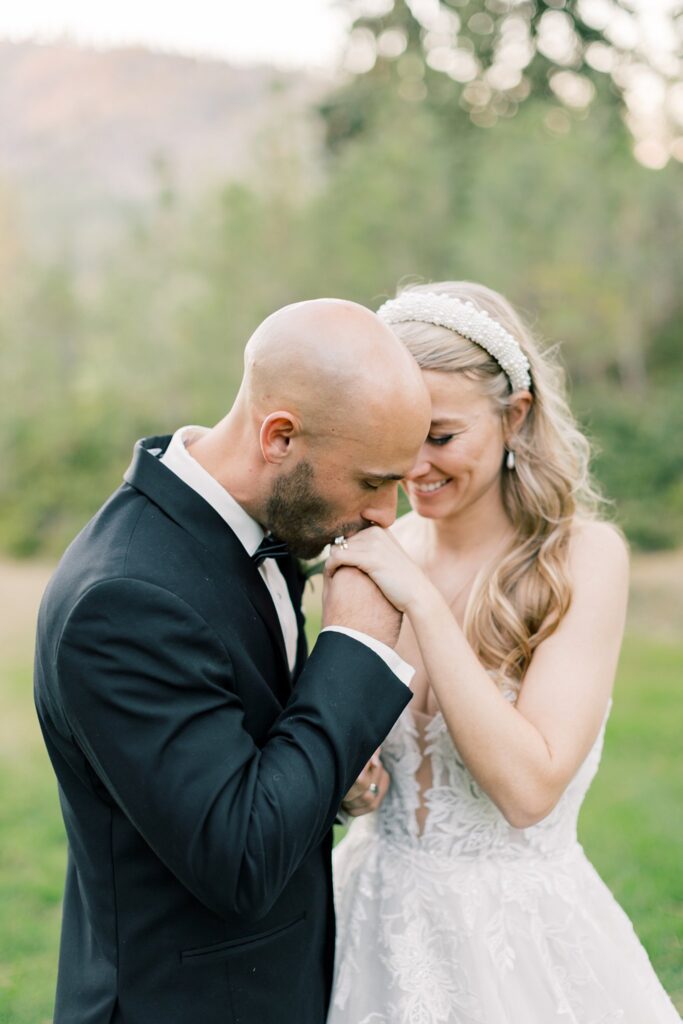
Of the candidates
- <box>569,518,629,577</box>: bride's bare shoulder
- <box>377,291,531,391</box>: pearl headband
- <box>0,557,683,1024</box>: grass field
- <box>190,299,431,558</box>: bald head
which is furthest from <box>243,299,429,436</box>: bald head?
<box>0,557,683,1024</box>: grass field

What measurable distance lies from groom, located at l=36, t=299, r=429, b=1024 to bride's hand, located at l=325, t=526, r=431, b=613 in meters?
0.04

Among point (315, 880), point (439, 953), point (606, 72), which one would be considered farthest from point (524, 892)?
point (606, 72)

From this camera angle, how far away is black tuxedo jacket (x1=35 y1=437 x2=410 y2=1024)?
1932 millimetres

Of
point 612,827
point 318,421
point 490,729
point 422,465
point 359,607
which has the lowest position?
point 612,827

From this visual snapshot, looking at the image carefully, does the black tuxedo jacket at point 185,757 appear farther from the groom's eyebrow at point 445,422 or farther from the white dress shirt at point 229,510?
the groom's eyebrow at point 445,422

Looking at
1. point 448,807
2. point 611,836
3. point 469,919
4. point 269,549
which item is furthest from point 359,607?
point 611,836

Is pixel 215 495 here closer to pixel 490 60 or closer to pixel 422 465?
pixel 422 465

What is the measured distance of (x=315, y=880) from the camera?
249 centimetres

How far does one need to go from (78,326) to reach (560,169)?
376 inches

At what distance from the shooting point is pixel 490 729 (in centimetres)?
248

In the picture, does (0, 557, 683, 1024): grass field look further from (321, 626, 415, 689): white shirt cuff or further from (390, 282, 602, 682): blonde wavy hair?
(321, 626, 415, 689): white shirt cuff

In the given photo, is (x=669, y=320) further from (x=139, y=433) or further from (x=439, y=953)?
(x=439, y=953)

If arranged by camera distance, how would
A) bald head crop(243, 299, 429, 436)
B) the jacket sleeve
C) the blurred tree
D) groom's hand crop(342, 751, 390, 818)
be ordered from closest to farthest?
the jacket sleeve → bald head crop(243, 299, 429, 436) → groom's hand crop(342, 751, 390, 818) → the blurred tree

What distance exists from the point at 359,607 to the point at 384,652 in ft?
0.48
